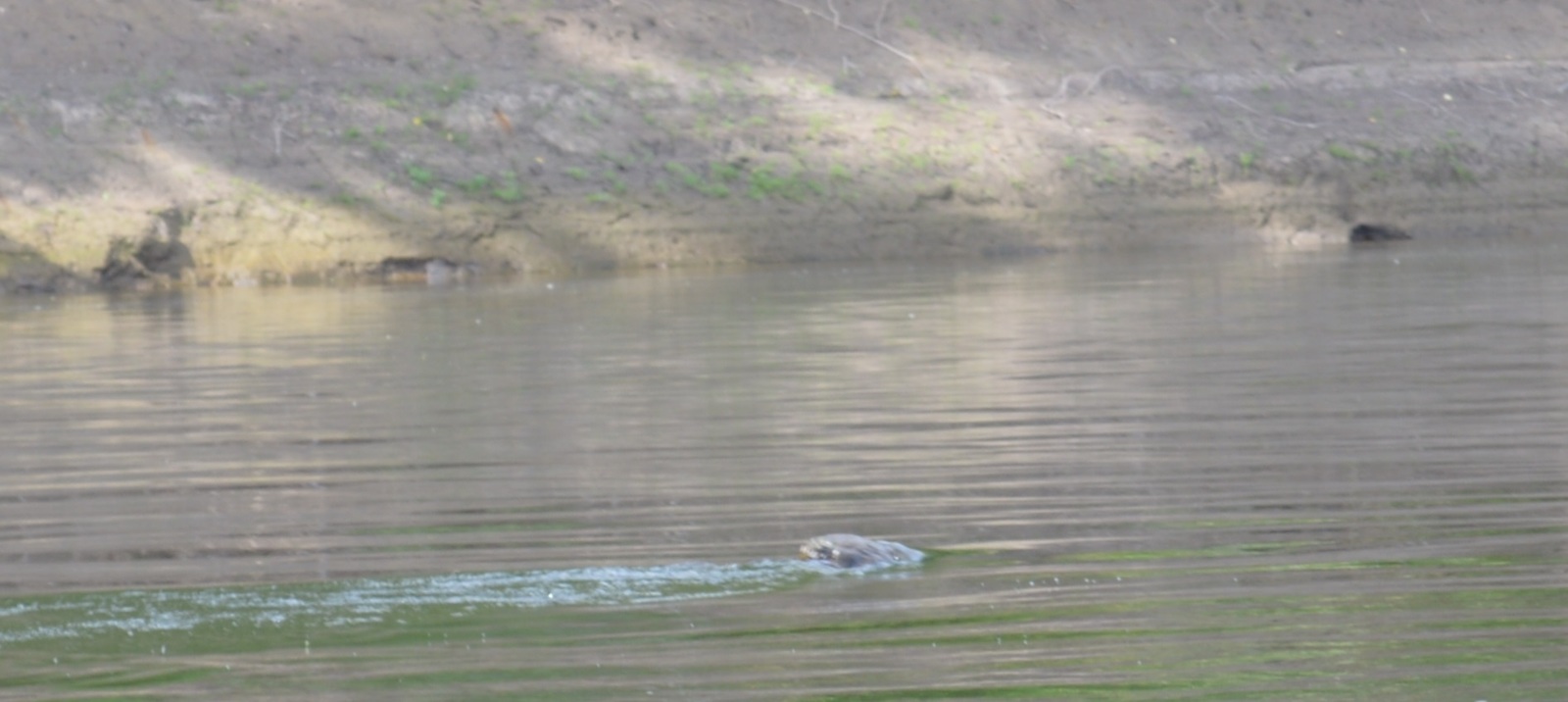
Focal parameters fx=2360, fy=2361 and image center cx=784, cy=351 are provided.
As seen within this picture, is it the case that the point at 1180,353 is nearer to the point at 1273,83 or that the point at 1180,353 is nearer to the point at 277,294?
the point at 277,294

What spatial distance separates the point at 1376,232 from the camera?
29.1 meters

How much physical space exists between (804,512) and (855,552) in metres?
1.10

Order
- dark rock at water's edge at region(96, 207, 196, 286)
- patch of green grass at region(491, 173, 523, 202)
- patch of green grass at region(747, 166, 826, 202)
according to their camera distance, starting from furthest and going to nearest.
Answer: patch of green grass at region(747, 166, 826, 202) < patch of green grass at region(491, 173, 523, 202) < dark rock at water's edge at region(96, 207, 196, 286)

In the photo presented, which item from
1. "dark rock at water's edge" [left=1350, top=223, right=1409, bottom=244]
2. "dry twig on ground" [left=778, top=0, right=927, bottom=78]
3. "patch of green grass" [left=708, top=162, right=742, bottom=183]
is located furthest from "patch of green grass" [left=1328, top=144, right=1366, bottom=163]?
"patch of green grass" [left=708, top=162, right=742, bottom=183]

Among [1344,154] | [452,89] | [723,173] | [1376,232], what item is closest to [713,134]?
[723,173]

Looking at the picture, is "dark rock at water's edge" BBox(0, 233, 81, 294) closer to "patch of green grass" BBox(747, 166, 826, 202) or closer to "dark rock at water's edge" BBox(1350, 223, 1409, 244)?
"patch of green grass" BBox(747, 166, 826, 202)

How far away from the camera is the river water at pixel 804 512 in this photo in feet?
16.2

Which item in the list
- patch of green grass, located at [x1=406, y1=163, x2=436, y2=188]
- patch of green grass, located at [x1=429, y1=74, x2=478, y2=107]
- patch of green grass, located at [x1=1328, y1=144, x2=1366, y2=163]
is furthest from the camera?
patch of green grass, located at [x1=1328, y1=144, x2=1366, y2=163]

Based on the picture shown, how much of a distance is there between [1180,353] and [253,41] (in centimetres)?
1876

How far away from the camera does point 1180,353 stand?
41.0 feet

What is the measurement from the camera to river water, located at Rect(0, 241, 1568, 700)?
4.93m

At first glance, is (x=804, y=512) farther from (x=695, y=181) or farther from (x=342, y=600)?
(x=695, y=181)

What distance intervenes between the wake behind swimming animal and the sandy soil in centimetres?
1981

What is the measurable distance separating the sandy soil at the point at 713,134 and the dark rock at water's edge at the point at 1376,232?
9.8 inches
